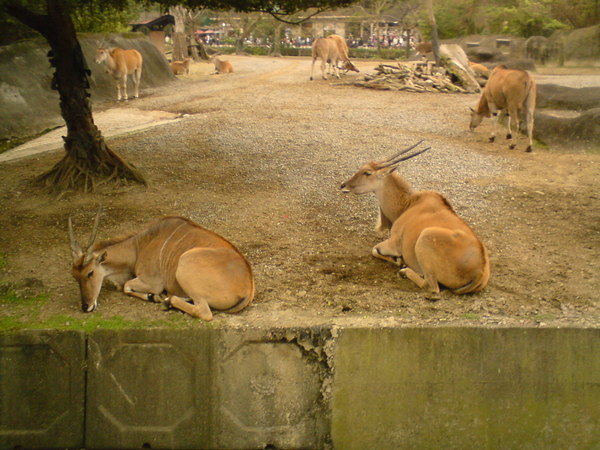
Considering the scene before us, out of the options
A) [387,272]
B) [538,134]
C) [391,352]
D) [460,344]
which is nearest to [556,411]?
[460,344]

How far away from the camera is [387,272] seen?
631 cm

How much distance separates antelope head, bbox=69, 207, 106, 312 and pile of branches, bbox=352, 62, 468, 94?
13.8m

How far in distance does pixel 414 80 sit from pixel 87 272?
14.8 metres

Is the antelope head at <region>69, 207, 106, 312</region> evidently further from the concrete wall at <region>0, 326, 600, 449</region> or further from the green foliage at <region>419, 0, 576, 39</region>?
the green foliage at <region>419, 0, 576, 39</region>

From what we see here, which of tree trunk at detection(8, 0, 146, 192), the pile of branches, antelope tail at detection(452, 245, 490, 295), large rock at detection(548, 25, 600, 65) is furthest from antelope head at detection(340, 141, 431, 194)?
large rock at detection(548, 25, 600, 65)

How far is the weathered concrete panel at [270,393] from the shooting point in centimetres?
513

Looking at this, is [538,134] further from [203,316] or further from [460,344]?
[203,316]

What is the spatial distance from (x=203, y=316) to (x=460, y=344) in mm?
1907

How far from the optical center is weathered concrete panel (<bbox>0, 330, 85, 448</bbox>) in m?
5.03

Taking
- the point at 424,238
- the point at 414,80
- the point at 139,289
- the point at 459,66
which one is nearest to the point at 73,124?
the point at 139,289

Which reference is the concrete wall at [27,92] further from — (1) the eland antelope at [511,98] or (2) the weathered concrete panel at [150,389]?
(2) the weathered concrete panel at [150,389]

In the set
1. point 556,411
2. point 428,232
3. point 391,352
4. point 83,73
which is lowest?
point 556,411

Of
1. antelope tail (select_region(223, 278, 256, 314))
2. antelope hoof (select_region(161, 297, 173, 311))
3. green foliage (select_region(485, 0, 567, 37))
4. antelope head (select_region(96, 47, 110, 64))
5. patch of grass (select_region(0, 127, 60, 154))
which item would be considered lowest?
patch of grass (select_region(0, 127, 60, 154))

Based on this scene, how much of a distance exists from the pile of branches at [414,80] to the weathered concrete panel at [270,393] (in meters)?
13.8
